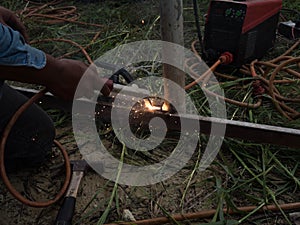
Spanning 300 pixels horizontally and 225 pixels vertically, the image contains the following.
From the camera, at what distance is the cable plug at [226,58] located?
2.30 m

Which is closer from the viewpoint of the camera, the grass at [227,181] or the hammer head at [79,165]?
the grass at [227,181]

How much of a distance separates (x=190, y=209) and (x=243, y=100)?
855 mm

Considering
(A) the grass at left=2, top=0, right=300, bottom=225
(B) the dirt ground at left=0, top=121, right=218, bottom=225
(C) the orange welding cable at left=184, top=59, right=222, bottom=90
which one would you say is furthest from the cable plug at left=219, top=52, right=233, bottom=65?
(B) the dirt ground at left=0, top=121, right=218, bottom=225

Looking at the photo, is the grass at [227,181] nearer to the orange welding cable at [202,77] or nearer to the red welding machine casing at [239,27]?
the orange welding cable at [202,77]

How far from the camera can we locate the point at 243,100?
2086mm

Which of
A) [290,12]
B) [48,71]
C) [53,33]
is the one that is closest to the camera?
[48,71]

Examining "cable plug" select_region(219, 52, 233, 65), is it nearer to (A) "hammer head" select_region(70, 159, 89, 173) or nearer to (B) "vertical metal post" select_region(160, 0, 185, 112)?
(B) "vertical metal post" select_region(160, 0, 185, 112)

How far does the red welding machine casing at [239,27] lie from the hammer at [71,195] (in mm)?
1265

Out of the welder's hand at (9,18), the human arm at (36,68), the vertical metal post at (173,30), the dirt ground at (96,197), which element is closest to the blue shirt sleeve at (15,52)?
the human arm at (36,68)

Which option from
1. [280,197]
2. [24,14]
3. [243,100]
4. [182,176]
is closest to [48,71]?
[182,176]

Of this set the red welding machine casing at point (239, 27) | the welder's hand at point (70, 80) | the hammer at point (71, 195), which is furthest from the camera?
the red welding machine casing at point (239, 27)

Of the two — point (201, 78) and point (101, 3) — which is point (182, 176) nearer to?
point (201, 78)

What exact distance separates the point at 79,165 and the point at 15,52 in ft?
2.18

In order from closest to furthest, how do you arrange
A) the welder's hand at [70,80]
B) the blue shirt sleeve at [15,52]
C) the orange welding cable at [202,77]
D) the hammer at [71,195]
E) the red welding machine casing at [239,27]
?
the blue shirt sleeve at [15,52] → the welder's hand at [70,80] → the hammer at [71,195] → the orange welding cable at [202,77] → the red welding machine casing at [239,27]
